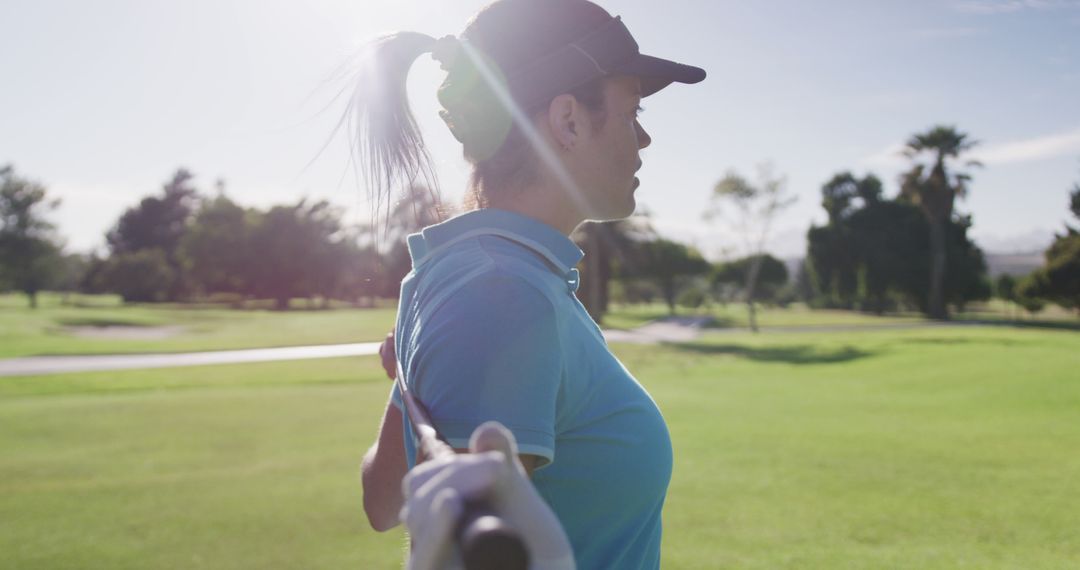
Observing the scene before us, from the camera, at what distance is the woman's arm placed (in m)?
1.78

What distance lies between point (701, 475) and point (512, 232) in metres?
6.62

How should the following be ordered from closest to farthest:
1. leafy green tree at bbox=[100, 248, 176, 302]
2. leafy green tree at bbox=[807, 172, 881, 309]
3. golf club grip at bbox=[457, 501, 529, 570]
Answer: 1. golf club grip at bbox=[457, 501, 529, 570]
2. leafy green tree at bbox=[807, 172, 881, 309]
3. leafy green tree at bbox=[100, 248, 176, 302]

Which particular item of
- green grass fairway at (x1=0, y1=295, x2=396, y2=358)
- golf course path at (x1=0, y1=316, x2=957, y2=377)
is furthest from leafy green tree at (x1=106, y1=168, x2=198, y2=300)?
golf course path at (x1=0, y1=316, x2=957, y2=377)

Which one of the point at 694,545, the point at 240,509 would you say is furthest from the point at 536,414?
the point at 240,509

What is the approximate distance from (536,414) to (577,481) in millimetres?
293

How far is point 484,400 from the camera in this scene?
1041mm

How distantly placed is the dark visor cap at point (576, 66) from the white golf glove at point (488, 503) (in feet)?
2.72

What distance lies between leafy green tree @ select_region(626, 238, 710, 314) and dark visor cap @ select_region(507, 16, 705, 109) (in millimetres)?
63519

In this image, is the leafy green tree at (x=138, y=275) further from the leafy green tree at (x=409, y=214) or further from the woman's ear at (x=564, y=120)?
the woman's ear at (x=564, y=120)

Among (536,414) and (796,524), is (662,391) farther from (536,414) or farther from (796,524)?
(536,414)

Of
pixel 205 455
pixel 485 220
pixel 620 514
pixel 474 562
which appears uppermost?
pixel 485 220

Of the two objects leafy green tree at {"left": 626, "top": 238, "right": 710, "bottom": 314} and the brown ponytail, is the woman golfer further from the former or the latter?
leafy green tree at {"left": 626, "top": 238, "right": 710, "bottom": 314}

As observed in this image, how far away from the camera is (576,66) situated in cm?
141

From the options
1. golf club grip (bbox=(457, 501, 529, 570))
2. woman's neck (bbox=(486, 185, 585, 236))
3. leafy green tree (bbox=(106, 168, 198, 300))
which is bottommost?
golf club grip (bbox=(457, 501, 529, 570))
